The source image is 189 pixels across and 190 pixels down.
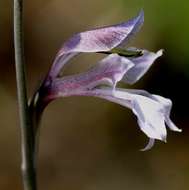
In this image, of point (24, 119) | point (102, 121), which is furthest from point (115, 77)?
point (102, 121)

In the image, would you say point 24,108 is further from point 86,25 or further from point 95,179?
point 86,25

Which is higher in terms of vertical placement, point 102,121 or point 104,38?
point 104,38

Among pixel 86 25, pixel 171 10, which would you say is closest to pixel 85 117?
pixel 86 25

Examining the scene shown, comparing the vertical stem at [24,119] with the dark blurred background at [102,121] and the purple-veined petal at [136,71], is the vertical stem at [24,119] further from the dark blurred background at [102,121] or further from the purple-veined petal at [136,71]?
the dark blurred background at [102,121]

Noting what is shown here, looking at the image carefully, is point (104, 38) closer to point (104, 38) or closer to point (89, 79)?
point (104, 38)

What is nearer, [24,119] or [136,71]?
[24,119]

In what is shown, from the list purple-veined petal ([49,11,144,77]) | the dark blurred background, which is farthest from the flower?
the dark blurred background
